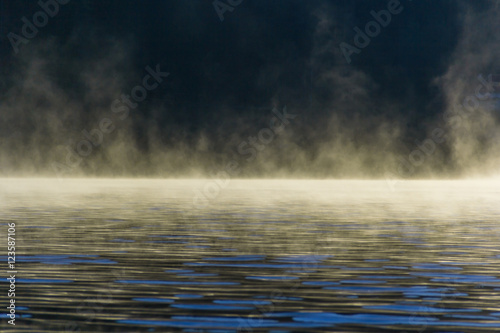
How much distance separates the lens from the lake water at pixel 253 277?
16.7m

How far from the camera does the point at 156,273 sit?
2306 cm

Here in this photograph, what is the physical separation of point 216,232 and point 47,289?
1702 cm

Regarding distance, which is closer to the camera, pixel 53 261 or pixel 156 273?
pixel 156 273

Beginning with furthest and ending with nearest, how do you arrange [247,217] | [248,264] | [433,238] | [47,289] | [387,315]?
[247,217] → [433,238] → [248,264] → [47,289] → [387,315]

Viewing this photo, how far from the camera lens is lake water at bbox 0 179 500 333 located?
16.7 metres

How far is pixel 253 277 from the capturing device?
22594 mm

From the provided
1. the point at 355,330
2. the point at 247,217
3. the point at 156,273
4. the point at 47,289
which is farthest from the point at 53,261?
the point at 247,217

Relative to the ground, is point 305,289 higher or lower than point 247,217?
lower

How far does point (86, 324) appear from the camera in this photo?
53.1ft

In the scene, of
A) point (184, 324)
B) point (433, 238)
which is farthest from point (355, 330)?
point (433, 238)

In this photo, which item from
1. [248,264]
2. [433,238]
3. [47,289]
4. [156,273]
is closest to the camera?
[47,289]

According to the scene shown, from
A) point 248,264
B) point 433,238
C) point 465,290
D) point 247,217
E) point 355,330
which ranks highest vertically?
point 247,217

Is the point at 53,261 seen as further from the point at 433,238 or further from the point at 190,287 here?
the point at 433,238

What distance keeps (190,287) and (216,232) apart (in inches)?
643
